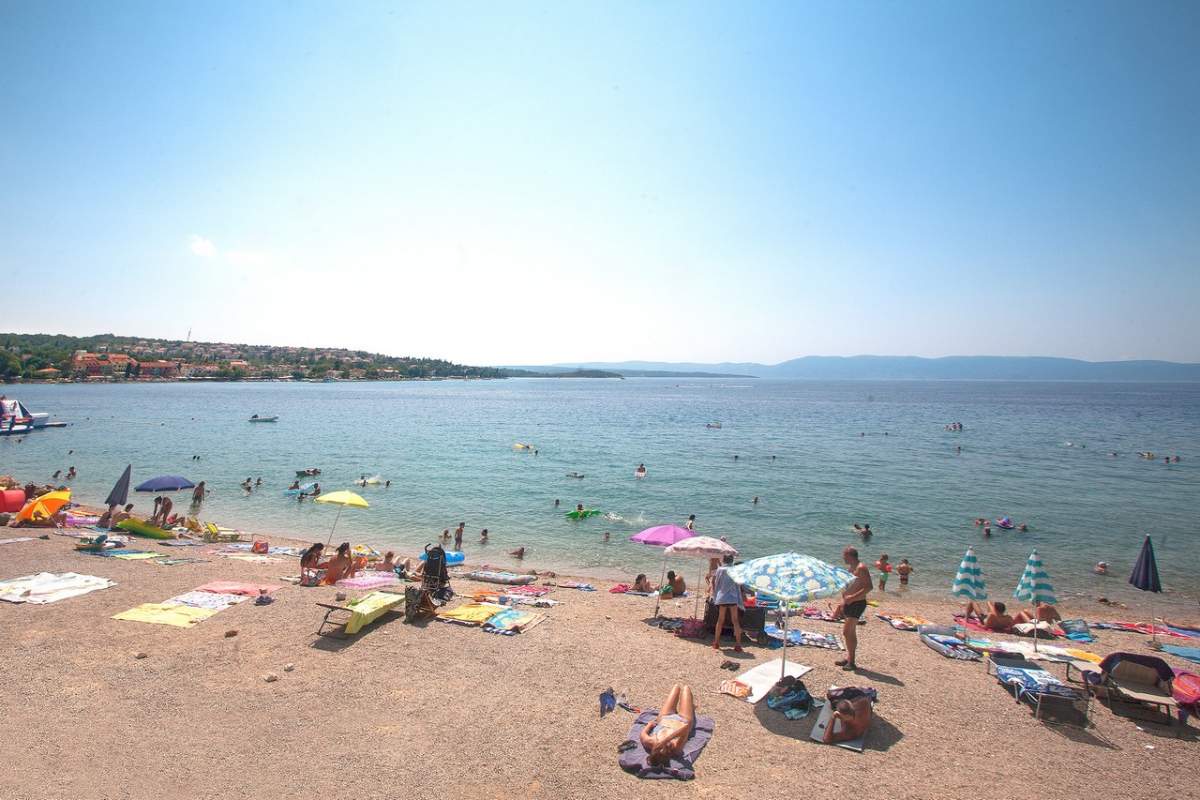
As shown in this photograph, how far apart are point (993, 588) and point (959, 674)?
1159 cm

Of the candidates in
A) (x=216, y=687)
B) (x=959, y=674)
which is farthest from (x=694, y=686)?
(x=216, y=687)

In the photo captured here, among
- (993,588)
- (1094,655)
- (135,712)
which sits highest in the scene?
(135,712)

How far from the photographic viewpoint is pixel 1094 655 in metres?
10.8

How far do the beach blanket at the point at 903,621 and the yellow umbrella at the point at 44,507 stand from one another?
80.8 ft

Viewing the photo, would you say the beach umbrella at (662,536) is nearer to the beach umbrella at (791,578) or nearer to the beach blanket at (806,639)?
the beach blanket at (806,639)

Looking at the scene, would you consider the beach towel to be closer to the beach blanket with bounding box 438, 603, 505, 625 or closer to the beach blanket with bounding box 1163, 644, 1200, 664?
the beach blanket with bounding box 1163, 644, 1200, 664

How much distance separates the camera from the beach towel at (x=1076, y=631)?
12461 mm

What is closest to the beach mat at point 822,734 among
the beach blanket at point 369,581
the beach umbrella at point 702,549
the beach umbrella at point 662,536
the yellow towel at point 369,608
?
the beach umbrella at point 702,549

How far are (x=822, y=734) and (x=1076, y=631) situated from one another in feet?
30.4

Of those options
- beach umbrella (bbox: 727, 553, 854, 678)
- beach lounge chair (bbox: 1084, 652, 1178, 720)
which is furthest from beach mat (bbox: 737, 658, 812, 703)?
beach lounge chair (bbox: 1084, 652, 1178, 720)

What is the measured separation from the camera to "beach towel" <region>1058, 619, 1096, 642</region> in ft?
40.9

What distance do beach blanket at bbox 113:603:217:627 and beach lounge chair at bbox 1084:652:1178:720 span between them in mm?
14189

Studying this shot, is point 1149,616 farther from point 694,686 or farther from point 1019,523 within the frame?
point 694,686

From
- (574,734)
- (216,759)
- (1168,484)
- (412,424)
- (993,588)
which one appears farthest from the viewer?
(412,424)
